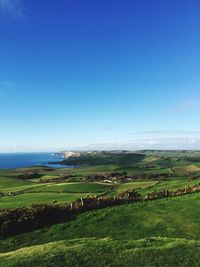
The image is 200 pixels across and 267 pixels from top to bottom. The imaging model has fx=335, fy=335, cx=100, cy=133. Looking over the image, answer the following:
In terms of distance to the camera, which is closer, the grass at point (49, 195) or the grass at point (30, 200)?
the grass at point (30, 200)

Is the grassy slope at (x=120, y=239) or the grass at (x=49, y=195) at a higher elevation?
the grassy slope at (x=120, y=239)

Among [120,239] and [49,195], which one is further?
[49,195]

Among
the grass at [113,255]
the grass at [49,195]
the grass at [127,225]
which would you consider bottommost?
the grass at [49,195]

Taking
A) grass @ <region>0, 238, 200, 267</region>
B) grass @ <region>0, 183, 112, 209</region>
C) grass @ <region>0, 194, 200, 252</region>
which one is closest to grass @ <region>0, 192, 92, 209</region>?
grass @ <region>0, 183, 112, 209</region>

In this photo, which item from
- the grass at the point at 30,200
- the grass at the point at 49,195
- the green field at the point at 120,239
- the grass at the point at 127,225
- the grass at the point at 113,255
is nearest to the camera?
the grass at the point at 113,255

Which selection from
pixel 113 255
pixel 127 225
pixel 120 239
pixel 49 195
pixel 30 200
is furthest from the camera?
pixel 49 195

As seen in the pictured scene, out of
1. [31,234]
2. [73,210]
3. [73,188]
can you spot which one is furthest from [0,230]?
[73,188]

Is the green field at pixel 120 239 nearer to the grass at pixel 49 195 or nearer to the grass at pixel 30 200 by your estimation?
the grass at pixel 30 200

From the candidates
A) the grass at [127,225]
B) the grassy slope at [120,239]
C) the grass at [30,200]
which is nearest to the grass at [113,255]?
the grassy slope at [120,239]

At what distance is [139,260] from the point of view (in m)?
20.0

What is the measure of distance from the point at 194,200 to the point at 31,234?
2019 cm

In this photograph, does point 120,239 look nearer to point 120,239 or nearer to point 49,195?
point 120,239

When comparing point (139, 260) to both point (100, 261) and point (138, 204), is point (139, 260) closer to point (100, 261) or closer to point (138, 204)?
point (100, 261)

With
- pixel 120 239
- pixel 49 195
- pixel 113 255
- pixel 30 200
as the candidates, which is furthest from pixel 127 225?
pixel 49 195
